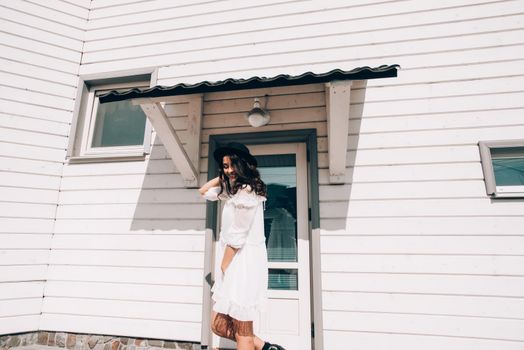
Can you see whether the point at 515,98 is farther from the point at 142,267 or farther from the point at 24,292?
the point at 24,292

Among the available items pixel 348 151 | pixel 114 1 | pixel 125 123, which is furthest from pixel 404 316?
pixel 114 1

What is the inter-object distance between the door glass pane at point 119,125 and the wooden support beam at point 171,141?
1.02m

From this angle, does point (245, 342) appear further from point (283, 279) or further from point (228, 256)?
point (283, 279)

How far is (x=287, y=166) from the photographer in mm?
3443

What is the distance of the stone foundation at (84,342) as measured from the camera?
10.5 feet

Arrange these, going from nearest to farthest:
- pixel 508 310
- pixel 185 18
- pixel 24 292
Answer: pixel 508 310
pixel 24 292
pixel 185 18

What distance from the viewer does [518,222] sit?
2777 millimetres

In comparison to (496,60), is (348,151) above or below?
below

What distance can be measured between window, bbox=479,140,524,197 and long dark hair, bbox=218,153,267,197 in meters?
2.43

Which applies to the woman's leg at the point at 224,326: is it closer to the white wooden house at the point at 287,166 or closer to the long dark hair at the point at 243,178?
the white wooden house at the point at 287,166

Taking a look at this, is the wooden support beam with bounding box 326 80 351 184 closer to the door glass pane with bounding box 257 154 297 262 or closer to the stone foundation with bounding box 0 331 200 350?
the door glass pane with bounding box 257 154 297 262

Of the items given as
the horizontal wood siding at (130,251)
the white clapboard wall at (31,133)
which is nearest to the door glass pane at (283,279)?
the horizontal wood siding at (130,251)

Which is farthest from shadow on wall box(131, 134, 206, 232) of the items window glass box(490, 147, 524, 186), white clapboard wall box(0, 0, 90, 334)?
window glass box(490, 147, 524, 186)

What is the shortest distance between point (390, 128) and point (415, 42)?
3.81 ft
